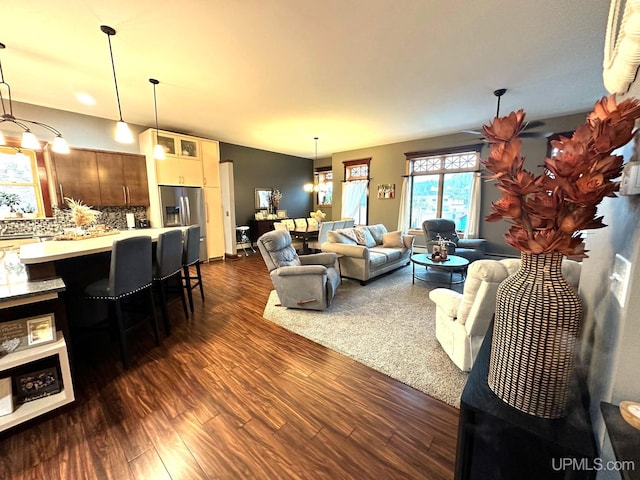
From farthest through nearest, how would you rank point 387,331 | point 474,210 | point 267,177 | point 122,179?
1. point 267,177
2. point 474,210
3. point 122,179
4. point 387,331

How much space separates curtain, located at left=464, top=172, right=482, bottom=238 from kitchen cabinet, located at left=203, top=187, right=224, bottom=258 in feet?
18.8

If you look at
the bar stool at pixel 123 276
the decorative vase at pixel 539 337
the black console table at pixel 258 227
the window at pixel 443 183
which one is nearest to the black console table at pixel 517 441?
the decorative vase at pixel 539 337

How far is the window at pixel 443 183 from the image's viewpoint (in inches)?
223

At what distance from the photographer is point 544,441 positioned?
0.74 m

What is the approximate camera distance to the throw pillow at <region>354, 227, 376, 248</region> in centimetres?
495

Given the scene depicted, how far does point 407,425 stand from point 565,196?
5.14 ft

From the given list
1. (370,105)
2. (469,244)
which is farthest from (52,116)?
(469,244)

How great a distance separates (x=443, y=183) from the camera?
6.01m

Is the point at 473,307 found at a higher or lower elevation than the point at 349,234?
lower

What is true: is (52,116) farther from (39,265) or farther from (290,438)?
(290,438)

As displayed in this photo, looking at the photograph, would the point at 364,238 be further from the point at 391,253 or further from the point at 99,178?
the point at 99,178

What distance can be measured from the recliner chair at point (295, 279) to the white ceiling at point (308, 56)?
200 cm

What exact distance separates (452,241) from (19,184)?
739cm

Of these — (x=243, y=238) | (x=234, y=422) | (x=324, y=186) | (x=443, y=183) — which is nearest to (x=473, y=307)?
(x=234, y=422)
